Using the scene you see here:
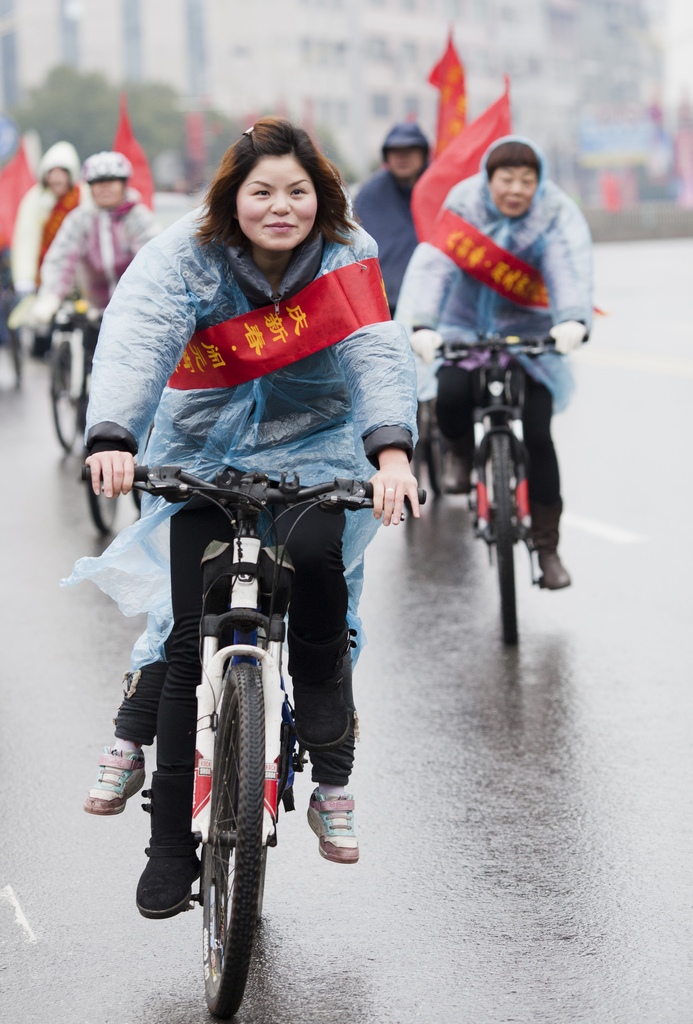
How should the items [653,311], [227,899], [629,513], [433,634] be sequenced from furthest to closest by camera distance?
[653,311] → [629,513] → [433,634] → [227,899]

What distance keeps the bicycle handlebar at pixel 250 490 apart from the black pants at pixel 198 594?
20 cm

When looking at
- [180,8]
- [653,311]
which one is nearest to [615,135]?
[180,8]

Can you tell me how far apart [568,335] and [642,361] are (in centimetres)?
1033

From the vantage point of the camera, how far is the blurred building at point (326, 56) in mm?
123875

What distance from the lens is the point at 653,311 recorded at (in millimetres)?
22359

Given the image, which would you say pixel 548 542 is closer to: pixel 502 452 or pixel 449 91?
pixel 502 452

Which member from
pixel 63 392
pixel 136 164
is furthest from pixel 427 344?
pixel 136 164

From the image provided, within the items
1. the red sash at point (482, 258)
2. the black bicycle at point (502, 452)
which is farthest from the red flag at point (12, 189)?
the black bicycle at point (502, 452)

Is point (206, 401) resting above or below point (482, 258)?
above

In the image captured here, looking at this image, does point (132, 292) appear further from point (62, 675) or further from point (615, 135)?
point (615, 135)

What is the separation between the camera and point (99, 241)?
937 centimetres

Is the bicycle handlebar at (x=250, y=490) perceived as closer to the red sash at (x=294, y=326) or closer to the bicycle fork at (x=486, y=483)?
the red sash at (x=294, y=326)

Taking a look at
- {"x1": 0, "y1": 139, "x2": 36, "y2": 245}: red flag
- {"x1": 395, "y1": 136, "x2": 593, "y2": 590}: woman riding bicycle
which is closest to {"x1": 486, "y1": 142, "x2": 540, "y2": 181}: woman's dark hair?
{"x1": 395, "y1": 136, "x2": 593, "y2": 590}: woman riding bicycle

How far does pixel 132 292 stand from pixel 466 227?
3.58 metres
